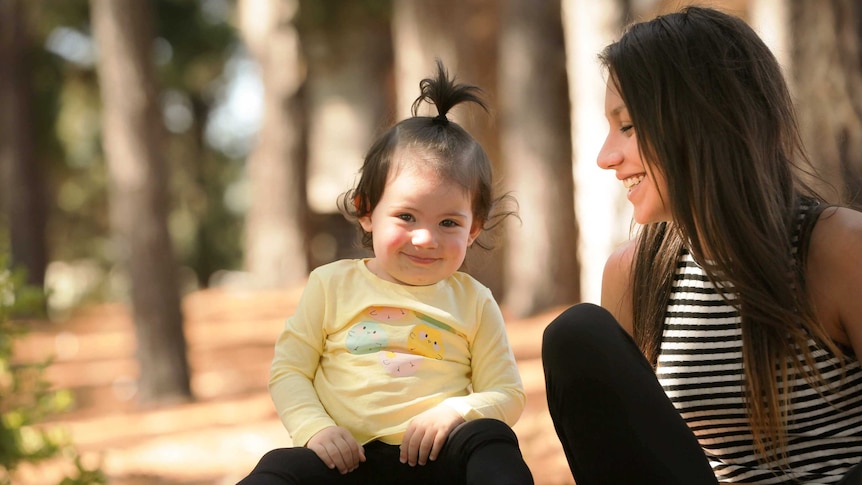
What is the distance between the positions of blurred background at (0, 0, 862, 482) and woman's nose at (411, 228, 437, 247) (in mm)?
399

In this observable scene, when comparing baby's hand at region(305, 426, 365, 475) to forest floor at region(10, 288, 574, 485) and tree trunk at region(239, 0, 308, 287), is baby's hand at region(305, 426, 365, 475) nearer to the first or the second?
forest floor at region(10, 288, 574, 485)

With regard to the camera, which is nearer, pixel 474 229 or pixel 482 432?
pixel 482 432

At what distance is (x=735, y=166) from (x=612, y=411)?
54 centimetres

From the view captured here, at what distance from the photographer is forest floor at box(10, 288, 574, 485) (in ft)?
15.7

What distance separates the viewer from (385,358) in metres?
2.12

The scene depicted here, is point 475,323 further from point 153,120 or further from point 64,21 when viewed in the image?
point 64,21

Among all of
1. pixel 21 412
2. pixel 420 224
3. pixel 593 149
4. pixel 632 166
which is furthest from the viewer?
pixel 593 149

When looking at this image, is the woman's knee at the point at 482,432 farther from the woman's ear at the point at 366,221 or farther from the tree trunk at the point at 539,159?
the tree trunk at the point at 539,159

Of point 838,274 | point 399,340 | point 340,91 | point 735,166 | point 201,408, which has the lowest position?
point 201,408

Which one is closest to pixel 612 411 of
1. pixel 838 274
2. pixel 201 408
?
pixel 838 274

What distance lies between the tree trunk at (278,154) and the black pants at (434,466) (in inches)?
420

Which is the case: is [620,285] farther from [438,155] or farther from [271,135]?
[271,135]

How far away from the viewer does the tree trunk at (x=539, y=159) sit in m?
8.82

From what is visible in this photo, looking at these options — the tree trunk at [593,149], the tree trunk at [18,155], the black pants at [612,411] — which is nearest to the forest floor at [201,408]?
the tree trunk at [593,149]
